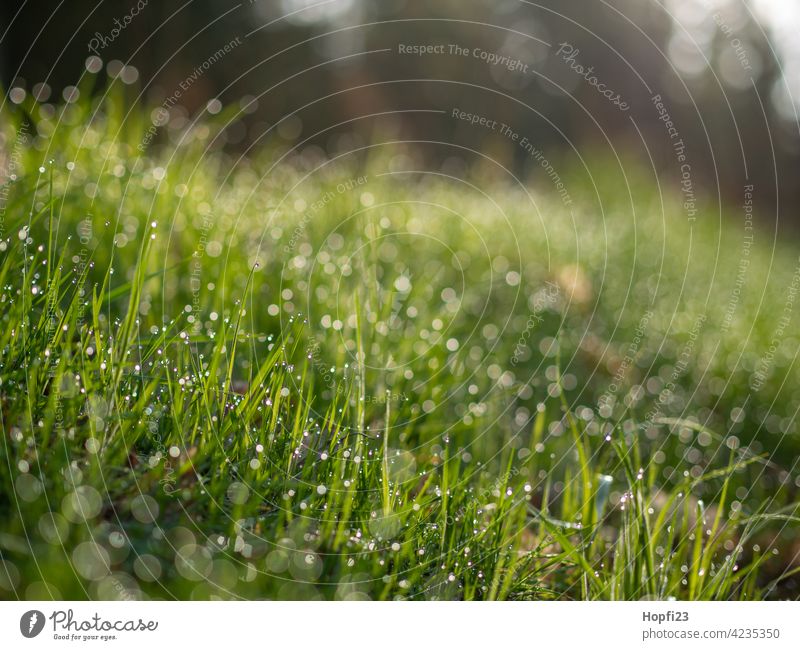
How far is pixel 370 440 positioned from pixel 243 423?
22cm

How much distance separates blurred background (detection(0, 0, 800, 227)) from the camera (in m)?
2.23
